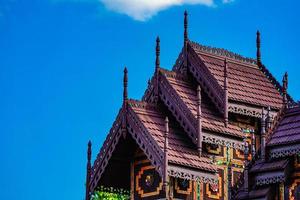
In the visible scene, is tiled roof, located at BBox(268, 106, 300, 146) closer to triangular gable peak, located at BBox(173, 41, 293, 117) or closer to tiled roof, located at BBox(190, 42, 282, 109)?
triangular gable peak, located at BBox(173, 41, 293, 117)

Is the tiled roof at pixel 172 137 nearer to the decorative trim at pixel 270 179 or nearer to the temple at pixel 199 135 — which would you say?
the temple at pixel 199 135

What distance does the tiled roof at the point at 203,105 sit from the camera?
43844 mm

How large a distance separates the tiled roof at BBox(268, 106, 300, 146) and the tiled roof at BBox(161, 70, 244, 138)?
2686 millimetres

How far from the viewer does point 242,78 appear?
47.1 m

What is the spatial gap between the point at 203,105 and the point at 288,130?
5.13 meters

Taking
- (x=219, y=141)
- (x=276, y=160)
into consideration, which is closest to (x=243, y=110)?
(x=219, y=141)

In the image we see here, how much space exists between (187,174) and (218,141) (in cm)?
220

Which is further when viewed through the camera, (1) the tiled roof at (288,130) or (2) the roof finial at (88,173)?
(2) the roof finial at (88,173)

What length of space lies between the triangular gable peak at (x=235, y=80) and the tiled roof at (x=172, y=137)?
2161 millimetres

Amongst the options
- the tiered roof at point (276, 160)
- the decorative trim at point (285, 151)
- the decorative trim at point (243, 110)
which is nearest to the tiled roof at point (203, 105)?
the decorative trim at point (243, 110)

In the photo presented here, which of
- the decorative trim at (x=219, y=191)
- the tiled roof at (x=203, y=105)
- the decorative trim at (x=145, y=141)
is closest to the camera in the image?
the decorative trim at (x=145, y=141)

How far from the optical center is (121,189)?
4544 centimetres

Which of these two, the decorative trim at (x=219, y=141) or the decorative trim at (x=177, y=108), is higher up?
the decorative trim at (x=177, y=108)

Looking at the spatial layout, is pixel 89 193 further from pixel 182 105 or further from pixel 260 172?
pixel 260 172
